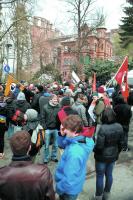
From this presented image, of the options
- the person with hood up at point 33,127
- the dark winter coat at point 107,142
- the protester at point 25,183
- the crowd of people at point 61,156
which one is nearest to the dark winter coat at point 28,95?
the crowd of people at point 61,156

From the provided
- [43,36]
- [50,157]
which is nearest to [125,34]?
[43,36]

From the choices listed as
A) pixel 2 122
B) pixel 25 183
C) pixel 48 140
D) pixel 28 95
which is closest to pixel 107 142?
pixel 48 140

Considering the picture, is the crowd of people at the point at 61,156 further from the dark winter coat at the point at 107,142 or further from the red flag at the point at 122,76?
the red flag at the point at 122,76

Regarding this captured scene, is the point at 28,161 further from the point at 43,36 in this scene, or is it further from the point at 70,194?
the point at 43,36

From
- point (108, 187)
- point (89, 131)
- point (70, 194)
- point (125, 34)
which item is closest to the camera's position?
point (70, 194)

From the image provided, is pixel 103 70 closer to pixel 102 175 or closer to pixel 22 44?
pixel 22 44

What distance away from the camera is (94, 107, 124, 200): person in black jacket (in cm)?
569

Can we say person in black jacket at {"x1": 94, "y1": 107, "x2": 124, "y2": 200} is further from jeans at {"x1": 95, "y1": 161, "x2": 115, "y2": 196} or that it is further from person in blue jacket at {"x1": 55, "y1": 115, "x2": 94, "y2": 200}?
person in blue jacket at {"x1": 55, "y1": 115, "x2": 94, "y2": 200}

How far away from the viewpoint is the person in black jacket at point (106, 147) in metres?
5.69

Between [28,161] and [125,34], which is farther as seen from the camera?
[125,34]

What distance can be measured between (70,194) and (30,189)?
130 centimetres

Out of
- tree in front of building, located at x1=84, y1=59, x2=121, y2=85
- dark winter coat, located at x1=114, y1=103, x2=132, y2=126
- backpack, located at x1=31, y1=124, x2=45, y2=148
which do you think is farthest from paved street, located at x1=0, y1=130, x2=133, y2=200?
tree in front of building, located at x1=84, y1=59, x2=121, y2=85

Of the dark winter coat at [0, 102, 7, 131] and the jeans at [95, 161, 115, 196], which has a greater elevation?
the dark winter coat at [0, 102, 7, 131]

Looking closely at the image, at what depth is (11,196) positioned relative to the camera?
10.1ft
